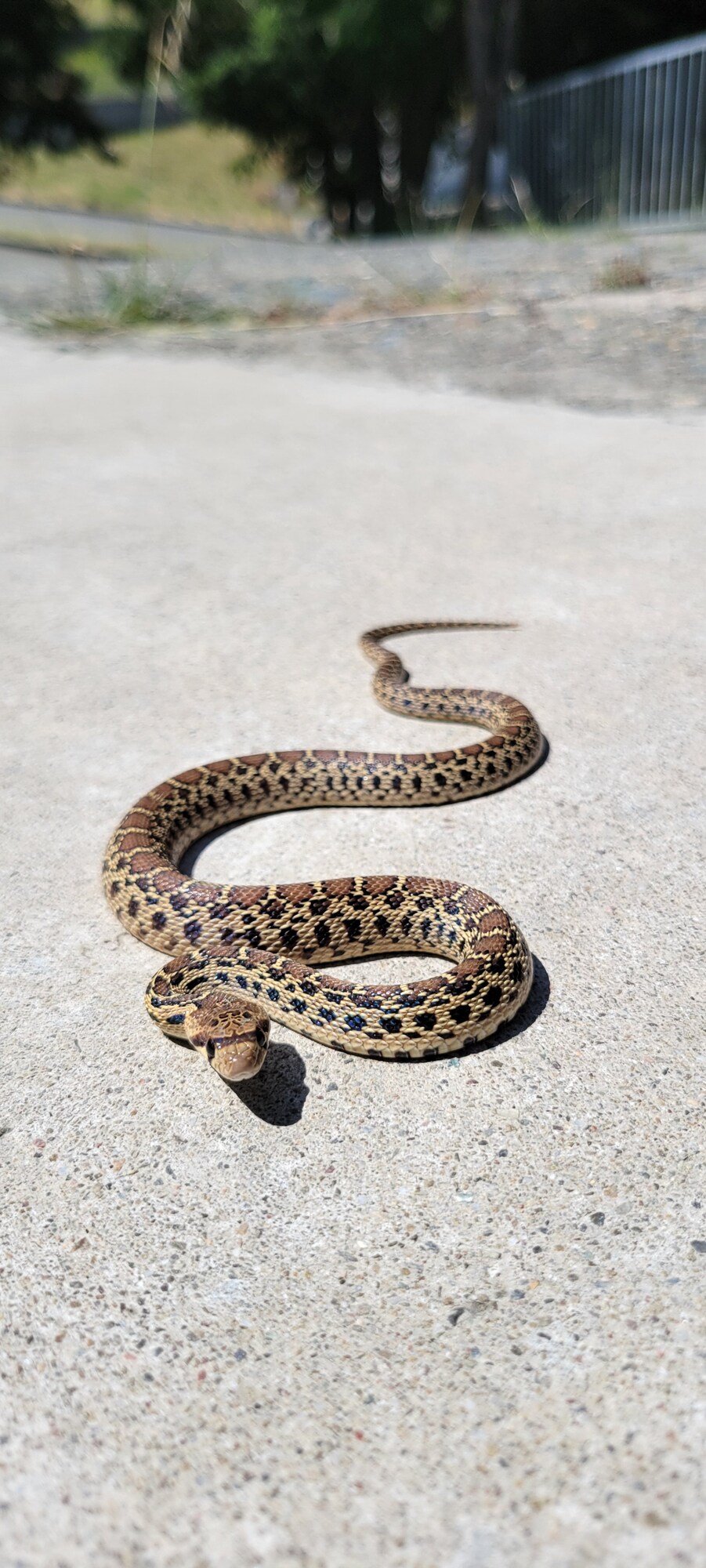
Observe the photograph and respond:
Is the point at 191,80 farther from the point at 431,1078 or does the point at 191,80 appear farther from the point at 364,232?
the point at 431,1078

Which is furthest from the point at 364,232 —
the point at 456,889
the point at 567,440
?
the point at 456,889

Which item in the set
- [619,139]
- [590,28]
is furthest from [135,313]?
[590,28]

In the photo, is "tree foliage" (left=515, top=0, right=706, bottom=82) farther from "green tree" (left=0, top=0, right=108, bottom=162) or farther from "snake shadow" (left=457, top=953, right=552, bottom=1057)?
"snake shadow" (left=457, top=953, right=552, bottom=1057)

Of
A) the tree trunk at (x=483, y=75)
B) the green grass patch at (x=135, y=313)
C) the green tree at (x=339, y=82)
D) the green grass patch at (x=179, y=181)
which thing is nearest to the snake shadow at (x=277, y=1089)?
the green grass patch at (x=135, y=313)

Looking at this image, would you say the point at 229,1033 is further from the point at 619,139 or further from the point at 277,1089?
the point at 619,139

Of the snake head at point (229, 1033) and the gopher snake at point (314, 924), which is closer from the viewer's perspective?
the snake head at point (229, 1033)

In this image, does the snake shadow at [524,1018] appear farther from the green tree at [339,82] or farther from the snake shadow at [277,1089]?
the green tree at [339,82]
